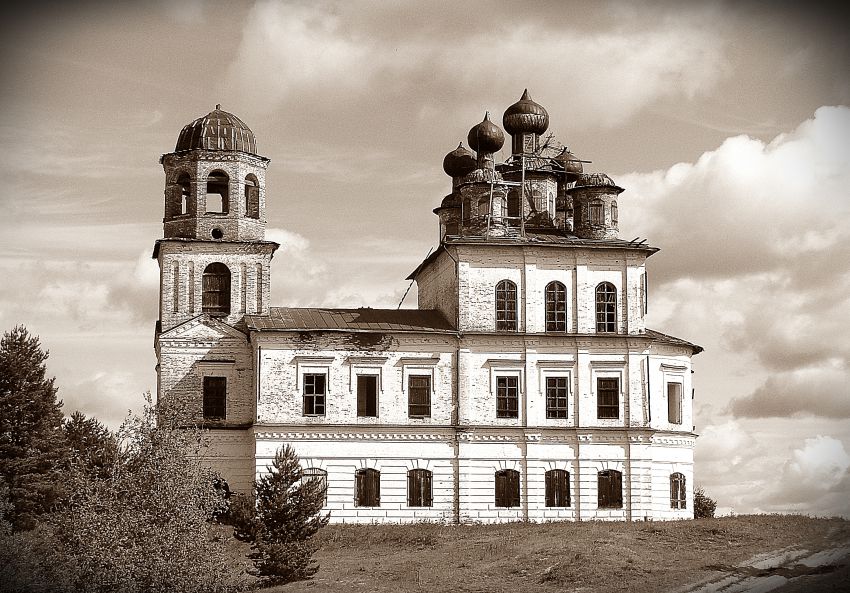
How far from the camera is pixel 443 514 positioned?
46031mm

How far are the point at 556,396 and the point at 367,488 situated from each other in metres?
7.82

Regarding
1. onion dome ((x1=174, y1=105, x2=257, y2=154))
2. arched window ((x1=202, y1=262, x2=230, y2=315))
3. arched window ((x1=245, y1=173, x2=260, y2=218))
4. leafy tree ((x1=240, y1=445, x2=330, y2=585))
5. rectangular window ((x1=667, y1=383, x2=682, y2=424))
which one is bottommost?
leafy tree ((x1=240, y1=445, x2=330, y2=585))

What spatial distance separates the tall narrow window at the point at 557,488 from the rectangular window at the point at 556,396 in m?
2.14

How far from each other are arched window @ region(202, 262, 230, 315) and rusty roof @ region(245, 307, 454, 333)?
1.40 metres

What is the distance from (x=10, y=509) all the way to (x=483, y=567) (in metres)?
14.4

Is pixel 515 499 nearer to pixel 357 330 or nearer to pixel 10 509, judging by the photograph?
pixel 357 330

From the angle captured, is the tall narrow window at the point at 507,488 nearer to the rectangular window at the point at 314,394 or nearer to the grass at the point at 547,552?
the grass at the point at 547,552

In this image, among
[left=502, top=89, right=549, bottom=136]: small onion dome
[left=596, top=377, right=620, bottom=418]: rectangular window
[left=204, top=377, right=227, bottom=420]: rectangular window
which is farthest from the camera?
[left=502, top=89, right=549, bottom=136]: small onion dome

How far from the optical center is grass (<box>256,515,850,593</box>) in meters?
34.3

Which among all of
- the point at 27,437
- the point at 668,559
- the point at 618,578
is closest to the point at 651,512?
the point at 668,559

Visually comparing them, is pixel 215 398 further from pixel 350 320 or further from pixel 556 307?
pixel 556 307

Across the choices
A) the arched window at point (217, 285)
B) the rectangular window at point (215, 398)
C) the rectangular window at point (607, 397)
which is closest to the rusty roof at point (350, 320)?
the arched window at point (217, 285)

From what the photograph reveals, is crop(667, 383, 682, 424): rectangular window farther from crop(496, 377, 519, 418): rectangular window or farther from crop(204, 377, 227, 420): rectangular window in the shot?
crop(204, 377, 227, 420): rectangular window

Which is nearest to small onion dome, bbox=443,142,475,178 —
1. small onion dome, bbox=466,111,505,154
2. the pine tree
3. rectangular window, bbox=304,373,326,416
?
small onion dome, bbox=466,111,505,154
